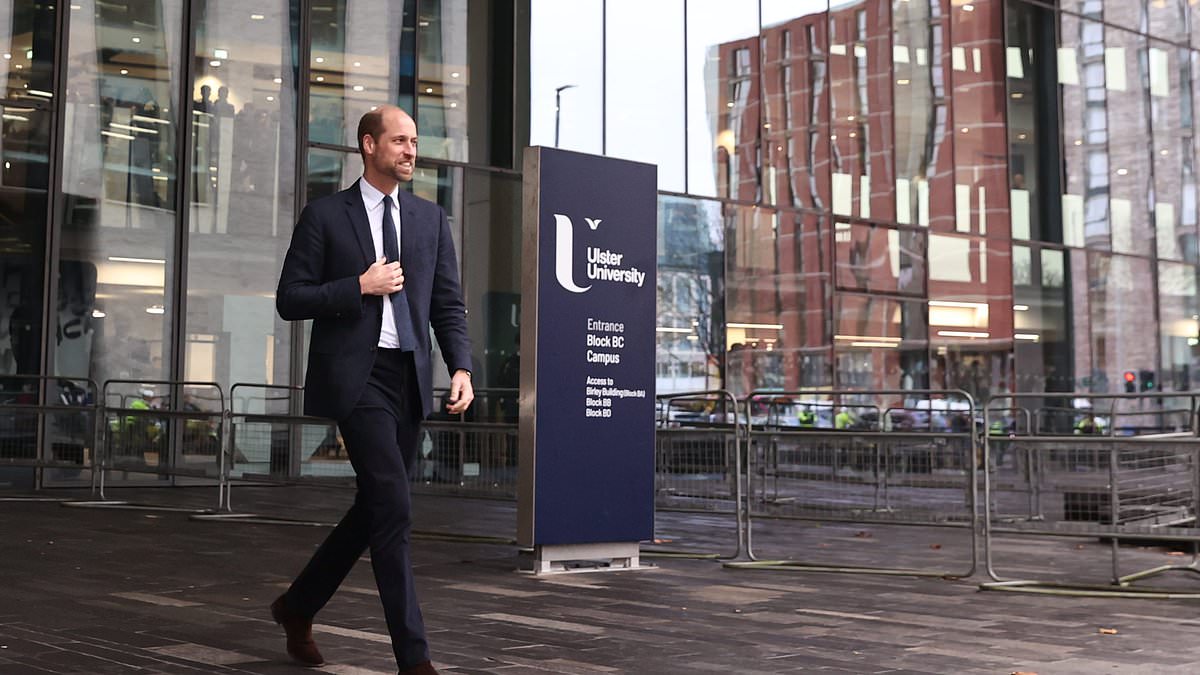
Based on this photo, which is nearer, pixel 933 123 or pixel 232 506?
pixel 232 506

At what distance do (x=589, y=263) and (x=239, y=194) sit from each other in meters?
9.17

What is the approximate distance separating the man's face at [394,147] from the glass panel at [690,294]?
1512cm

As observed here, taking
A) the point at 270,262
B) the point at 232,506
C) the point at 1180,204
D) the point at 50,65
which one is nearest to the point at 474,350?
A: the point at 270,262

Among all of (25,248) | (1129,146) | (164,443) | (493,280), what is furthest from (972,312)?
Result: (25,248)

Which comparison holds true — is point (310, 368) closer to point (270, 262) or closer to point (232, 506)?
point (232, 506)

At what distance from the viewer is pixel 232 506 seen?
46.3 ft

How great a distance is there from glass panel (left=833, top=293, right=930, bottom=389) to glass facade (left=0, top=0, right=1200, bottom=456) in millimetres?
63

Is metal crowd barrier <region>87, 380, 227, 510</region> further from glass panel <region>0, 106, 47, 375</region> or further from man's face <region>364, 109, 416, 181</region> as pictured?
man's face <region>364, 109, 416, 181</region>

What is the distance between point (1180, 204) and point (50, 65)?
2275 centimetres

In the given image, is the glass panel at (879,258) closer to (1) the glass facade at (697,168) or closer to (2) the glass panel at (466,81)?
(1) the glass facade at (697,168)

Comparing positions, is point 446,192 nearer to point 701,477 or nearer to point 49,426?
point 49,426

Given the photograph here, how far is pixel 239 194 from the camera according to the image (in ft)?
55.2

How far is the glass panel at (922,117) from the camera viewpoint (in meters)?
24.2

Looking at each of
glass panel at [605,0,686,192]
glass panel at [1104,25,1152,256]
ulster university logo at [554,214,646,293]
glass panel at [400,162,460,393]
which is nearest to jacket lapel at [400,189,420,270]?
ulster university logo at [554,214,646,293]
